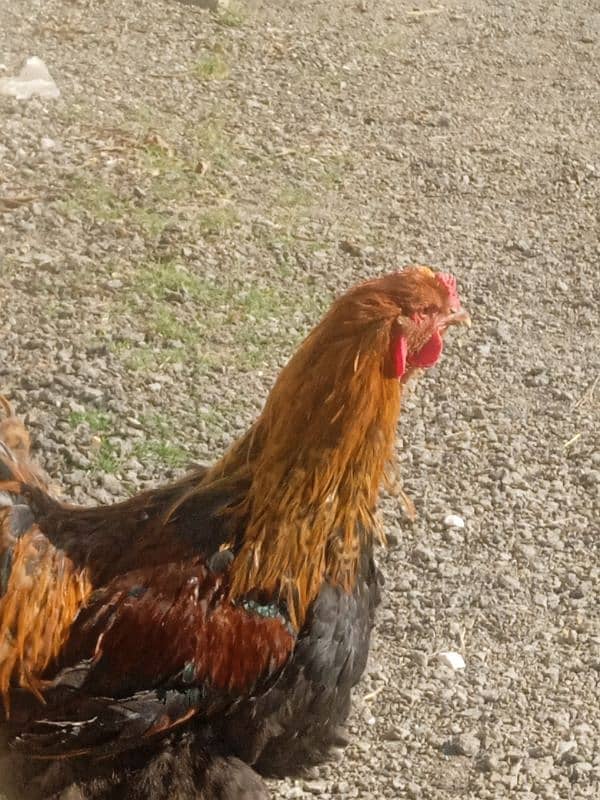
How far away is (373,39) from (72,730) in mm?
6444

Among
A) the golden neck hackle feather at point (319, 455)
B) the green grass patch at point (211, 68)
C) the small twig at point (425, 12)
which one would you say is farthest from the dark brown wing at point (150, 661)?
the small twig at point (425, 12)

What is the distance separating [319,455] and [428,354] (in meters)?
0.45

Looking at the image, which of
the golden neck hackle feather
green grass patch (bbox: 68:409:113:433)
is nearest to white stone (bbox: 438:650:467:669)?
the golden neck hackle feather

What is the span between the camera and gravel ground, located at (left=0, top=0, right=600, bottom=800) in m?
4.31

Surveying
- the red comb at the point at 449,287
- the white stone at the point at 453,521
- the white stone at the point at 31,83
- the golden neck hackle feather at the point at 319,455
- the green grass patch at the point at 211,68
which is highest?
the green grass patch at the point at 211,68

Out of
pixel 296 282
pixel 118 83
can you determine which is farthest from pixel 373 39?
pixel 296 282

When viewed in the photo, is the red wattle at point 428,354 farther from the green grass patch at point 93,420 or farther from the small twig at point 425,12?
the small twig at point 425,12

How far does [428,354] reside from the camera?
3322mm

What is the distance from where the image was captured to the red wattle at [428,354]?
330 cm

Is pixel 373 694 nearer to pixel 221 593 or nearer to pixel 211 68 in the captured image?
pixel 221 593

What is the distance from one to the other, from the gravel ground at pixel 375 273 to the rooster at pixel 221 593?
0.77 m

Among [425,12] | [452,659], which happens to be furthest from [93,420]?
[425,12]

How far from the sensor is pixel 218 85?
293 inches

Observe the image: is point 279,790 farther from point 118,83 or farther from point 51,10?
point 51,10
